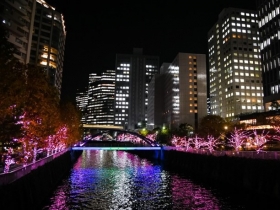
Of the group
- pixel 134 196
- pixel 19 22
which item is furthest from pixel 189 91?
pixel 134 196

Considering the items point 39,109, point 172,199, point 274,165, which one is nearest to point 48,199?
point 39,109

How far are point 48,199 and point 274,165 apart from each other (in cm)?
2710

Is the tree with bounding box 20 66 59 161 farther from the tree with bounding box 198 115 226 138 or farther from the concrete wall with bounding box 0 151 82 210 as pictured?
the tree with bounding box 198 115 226 138

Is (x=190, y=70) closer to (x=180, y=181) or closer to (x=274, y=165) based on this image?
(x=180, y=181)

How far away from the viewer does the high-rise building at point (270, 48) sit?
4227 inches

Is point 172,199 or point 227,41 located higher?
point 227,41

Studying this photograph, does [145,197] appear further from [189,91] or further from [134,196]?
[189,91]

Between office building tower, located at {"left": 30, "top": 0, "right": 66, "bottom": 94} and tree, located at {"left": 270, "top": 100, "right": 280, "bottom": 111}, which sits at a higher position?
office building tower, located at {"left": 30, "top": 0, "right": 66, "bottom": 94}

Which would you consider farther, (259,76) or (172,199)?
(259,76)

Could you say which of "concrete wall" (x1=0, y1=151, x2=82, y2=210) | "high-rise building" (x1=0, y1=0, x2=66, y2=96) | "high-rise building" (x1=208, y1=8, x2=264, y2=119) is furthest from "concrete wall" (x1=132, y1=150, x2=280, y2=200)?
"high-rise building" (x1=208, y1=8, x2=264, y2=119)

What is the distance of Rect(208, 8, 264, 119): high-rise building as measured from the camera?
160875 mm

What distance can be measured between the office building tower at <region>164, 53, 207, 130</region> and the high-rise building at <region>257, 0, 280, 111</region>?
187ft

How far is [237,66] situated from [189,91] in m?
33.6

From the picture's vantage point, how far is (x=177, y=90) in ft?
568
